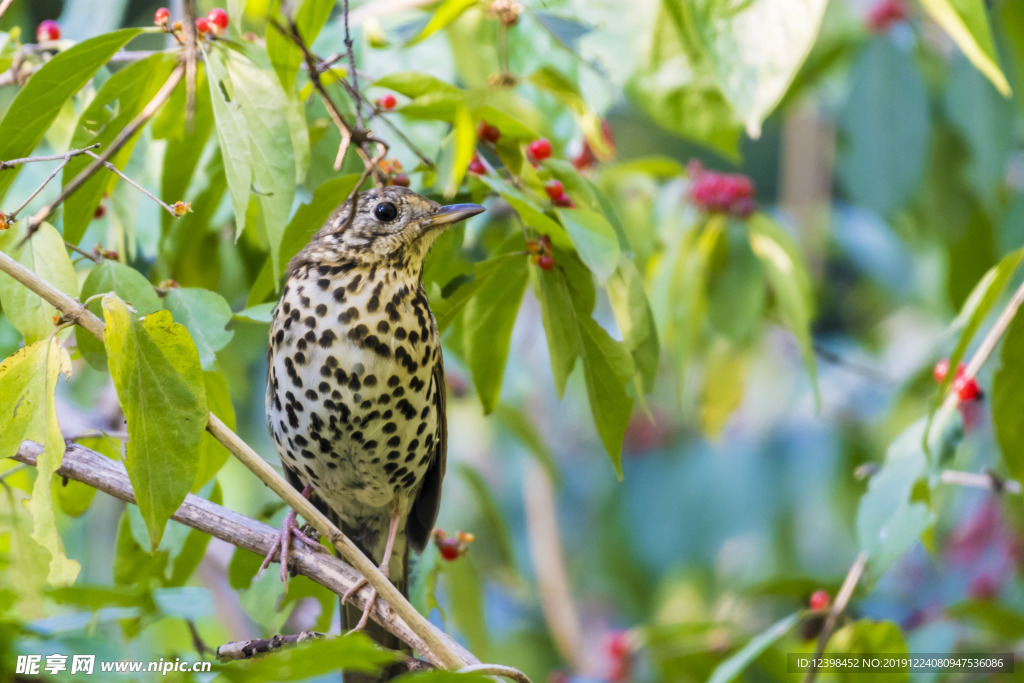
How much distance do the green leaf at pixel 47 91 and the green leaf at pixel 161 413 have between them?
66cm

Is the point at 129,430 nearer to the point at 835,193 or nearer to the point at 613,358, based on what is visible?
the point at 613,358

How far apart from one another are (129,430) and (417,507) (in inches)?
62.2

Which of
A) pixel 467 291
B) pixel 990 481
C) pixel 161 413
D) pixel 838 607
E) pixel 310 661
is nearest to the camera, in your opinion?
pixel 310 661

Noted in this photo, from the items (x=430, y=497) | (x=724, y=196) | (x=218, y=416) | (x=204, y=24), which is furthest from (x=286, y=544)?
(x=724, y=196)

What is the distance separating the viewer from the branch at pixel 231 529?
214 cm

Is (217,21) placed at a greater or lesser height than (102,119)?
greater

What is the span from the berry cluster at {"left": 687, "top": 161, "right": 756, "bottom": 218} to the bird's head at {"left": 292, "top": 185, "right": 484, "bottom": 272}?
1415 millimetres

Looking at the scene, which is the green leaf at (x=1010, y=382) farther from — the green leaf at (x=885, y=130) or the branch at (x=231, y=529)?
the green leaf at (x=885, y=130)

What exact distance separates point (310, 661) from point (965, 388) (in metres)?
2.05

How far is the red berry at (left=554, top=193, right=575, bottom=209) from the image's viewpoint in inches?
96.6

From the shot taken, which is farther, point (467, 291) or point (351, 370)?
point (351, 370)

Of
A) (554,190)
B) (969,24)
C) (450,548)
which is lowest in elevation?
(450,548)

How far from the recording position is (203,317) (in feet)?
7.41

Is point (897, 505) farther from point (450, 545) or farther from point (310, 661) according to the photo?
point (310, 661)
